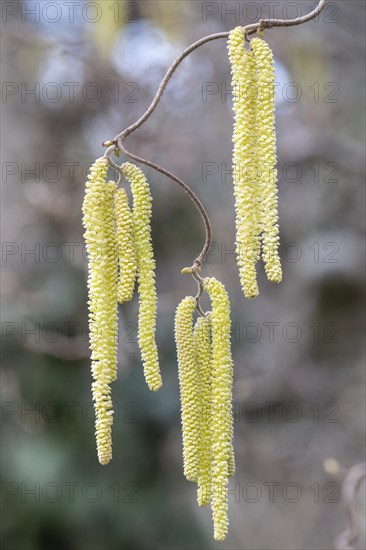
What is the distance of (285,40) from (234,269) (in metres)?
0.91

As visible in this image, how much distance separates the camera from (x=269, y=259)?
0.93 metres

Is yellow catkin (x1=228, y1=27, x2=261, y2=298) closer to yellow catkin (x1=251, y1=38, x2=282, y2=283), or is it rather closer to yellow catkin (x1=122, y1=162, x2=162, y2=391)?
yellow catkin (x1=251, y1=38, x2=282, y2=283)

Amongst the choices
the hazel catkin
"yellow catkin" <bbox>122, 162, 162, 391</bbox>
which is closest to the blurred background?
the hazel catkin

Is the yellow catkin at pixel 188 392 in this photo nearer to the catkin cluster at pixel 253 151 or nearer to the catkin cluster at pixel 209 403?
the catkin cluster at pixel 209 403

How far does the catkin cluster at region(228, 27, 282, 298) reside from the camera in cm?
96

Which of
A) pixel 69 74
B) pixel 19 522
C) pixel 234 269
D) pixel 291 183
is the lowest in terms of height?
pixel 19 522

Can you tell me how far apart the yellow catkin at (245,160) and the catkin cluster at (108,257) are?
13 cm

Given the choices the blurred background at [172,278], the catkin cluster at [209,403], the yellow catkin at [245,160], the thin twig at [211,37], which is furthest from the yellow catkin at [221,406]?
the blurred background at [172,278]

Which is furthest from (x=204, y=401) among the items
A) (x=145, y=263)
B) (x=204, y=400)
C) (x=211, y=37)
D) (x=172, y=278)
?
(x=172, y=278)

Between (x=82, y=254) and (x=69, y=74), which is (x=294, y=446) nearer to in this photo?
(x=82, y=254)

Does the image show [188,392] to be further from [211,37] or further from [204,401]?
[211,37]

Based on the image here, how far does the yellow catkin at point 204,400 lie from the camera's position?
1094 mm

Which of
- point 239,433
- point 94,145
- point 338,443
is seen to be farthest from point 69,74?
point 338,443

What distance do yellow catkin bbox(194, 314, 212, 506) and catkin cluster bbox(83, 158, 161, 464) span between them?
0.09m
